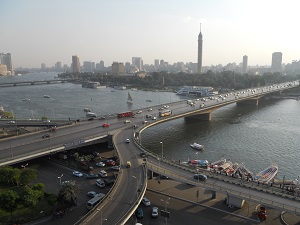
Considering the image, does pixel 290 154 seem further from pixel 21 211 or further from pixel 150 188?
pixel 21 211

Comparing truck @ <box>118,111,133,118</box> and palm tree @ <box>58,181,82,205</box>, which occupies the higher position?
truck @ <box>118,111,133,118</box>

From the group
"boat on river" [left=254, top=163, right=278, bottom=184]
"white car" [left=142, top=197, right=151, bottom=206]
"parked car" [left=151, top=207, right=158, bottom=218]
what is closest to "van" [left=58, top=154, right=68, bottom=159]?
"white car" [left=142, top=197, right=151, bottom=206]

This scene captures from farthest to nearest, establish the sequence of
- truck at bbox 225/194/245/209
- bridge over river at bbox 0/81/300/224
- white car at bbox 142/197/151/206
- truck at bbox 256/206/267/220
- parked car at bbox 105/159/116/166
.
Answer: parked car at bbox 105/159/116/166
white car at bbox 142/197/151/206
truck at bbox 225/194/245/209
truck at bbox 256/206/267/220
bridge over river at bbox 0/81/300/224

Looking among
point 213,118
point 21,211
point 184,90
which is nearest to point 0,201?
point 21,211

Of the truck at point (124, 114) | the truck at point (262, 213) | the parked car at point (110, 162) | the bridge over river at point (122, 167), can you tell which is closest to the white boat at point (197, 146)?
the bridge over river at point (122, 167)

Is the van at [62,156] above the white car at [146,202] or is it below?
above

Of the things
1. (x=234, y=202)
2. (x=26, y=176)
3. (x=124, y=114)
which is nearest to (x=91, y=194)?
(x=26, y=176)

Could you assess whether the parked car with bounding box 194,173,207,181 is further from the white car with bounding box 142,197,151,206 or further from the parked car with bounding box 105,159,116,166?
the parked car with bounding box 105,159,116,166

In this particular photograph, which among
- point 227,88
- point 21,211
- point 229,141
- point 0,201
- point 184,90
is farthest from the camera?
point 227,88

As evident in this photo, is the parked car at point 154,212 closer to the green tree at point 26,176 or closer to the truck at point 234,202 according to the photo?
the truck at point 234,202

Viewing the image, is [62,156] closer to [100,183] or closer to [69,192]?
[100,183]

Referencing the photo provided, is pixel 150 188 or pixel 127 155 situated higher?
pixel 127 155
